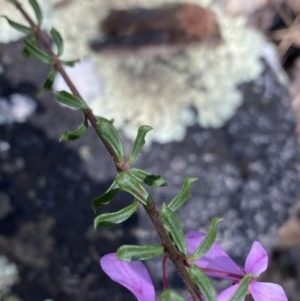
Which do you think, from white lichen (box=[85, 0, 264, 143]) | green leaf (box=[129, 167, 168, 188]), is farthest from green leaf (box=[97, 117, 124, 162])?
white lichen (box=[85, 0, 264, 143])

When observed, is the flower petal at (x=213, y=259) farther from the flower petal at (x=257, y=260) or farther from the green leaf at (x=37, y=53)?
the green leaf at (x=37, y=53)

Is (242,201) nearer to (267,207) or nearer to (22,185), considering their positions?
(267,207)

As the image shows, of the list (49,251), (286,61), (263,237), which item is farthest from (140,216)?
(286,61)

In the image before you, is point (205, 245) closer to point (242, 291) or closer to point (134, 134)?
point (242, 291)

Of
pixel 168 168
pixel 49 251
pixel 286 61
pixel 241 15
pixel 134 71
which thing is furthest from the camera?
pixel 286 61

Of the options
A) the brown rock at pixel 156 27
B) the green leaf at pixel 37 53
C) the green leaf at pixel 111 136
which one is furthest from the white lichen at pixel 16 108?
the green leaf at pixel 111 136

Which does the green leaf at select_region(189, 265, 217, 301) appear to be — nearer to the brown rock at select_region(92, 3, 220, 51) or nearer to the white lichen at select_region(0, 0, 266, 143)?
the white lichen at select_region(0, 0, 266, 143)
